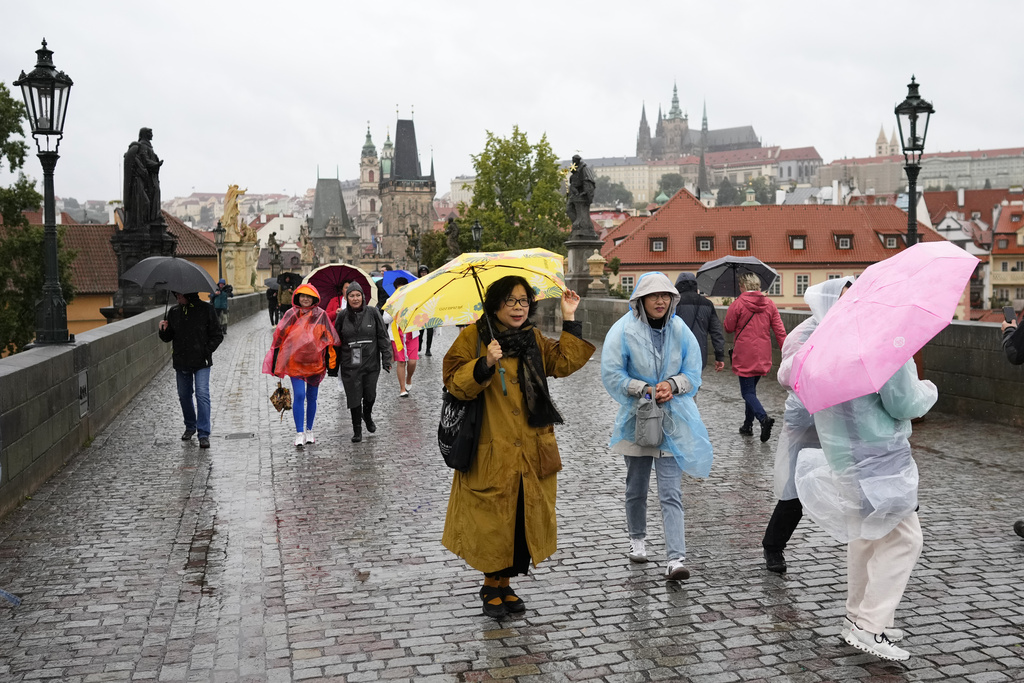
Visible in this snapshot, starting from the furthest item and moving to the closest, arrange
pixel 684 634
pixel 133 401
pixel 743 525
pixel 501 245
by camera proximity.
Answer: pixel 501 245 → pixel 133 401 → pixel 743 525 → pixel 684 634

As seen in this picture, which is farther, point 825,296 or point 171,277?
point 171,277

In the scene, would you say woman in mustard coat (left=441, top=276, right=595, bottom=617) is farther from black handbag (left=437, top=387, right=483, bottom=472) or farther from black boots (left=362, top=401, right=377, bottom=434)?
black boots (left=362, top=401, right=377, bottom=434)

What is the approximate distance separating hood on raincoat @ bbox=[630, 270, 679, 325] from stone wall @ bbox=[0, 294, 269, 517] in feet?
13.2

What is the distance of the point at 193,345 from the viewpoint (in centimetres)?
1034

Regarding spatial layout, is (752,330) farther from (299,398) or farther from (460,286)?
(460,286)

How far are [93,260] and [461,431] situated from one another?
183 ft

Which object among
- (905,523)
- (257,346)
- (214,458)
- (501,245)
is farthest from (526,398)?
(501,245)

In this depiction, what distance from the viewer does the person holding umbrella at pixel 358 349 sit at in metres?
10.5

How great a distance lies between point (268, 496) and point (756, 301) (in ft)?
17.5

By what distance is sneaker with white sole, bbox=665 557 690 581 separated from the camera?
5.64 m

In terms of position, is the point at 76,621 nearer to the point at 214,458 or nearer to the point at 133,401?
the point at 214,458

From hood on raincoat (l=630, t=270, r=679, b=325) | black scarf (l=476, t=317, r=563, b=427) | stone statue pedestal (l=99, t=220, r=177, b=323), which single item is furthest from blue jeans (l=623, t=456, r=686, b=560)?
stone statue pedestal (l=99, t=220, r=177, b=323)

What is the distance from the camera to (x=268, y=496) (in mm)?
7949

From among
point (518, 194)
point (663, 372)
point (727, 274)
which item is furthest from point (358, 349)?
point (518, 194)
